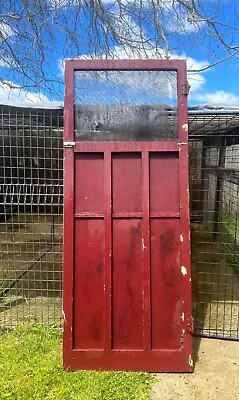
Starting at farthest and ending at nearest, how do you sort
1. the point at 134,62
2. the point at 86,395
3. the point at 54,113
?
the point at 54,113
the point at 134,62
the point at 86,395

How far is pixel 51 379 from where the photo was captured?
8.87 ft

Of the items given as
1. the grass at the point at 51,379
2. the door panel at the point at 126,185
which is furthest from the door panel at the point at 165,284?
the grass at the point at 51,379

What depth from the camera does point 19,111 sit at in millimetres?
3432

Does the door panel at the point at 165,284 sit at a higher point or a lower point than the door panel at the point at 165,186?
lower

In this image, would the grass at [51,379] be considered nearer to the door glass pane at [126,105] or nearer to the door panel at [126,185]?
the door panel at [126,185]

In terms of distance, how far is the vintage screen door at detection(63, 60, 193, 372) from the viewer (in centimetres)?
286

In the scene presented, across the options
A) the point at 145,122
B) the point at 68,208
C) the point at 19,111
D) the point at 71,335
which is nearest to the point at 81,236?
the point at 68,208

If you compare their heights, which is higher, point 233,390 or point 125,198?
point 125,198

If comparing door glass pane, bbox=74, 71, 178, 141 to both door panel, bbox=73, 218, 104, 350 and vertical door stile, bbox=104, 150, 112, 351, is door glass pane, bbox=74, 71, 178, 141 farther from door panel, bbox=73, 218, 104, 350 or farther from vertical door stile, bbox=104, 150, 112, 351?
door panel, bbox=73, 218, 104, 350

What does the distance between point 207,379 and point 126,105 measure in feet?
6.82

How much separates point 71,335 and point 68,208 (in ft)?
3.10

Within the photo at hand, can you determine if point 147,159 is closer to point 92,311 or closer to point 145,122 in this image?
point 145,122

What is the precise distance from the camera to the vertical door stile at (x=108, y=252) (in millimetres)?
2869

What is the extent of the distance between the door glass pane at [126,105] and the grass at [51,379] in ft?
5.59
